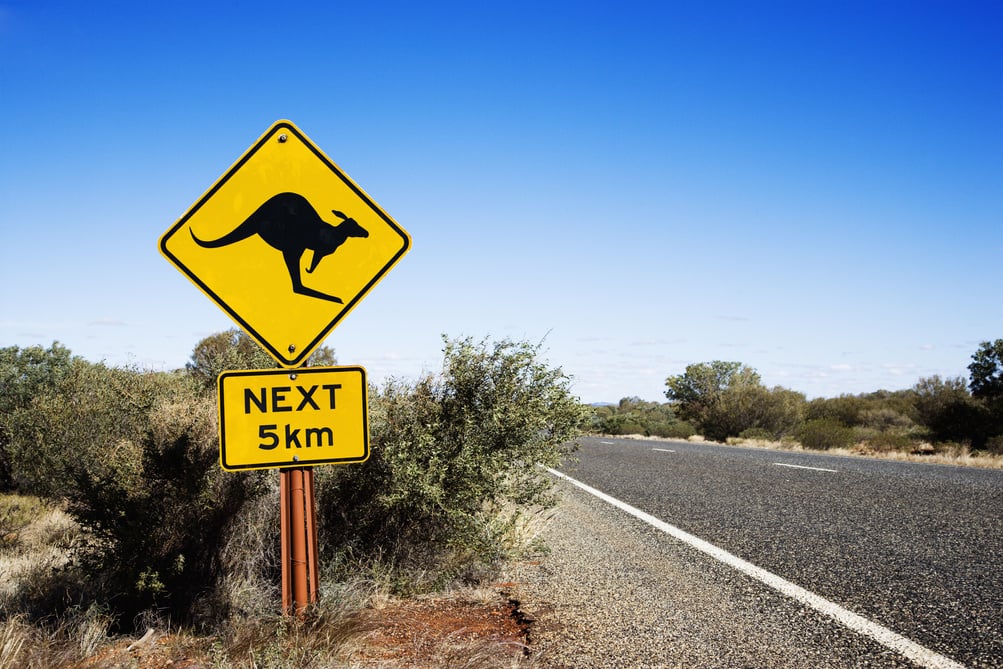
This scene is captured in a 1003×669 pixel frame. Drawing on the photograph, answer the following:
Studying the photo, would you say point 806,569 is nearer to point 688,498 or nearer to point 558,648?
point 558,648

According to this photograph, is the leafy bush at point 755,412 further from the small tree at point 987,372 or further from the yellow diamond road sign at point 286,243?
the yellow diamond road sign at point 286,243

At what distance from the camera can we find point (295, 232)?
3773mm

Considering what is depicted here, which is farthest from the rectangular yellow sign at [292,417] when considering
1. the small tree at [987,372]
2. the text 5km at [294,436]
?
the small tree at [987,372]

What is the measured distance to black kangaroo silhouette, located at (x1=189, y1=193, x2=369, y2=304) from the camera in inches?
146

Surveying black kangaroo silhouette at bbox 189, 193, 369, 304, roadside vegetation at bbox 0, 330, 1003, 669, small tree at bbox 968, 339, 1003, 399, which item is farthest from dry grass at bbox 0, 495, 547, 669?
small tree at bbox 968, 339, 1003, 399

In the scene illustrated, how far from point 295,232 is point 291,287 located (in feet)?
0.96

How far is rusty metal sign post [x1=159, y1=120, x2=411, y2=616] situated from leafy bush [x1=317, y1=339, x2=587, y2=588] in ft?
3.61

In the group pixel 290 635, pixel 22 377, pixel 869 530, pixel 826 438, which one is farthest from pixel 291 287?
pixel 826 438

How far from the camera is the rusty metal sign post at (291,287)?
357 centimetres

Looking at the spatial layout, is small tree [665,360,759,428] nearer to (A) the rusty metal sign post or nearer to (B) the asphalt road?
(B) the asphalt road

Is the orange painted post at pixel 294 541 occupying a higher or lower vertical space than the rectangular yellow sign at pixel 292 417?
lower

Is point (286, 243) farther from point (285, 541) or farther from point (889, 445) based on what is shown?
point (889, 445)

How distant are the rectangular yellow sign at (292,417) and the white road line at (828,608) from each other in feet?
9.03

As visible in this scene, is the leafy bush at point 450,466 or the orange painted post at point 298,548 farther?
the leafy bush at point 450,466
